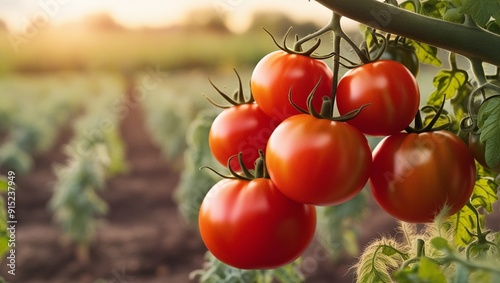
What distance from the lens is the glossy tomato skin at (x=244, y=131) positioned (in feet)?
2.63

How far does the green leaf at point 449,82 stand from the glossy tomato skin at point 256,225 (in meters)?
0.26

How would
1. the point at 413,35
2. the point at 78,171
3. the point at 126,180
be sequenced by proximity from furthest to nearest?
the point at 126,180 → the point at 78,171 → the point at 413,35

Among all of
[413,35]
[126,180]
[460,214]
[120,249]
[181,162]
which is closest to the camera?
[413,35]

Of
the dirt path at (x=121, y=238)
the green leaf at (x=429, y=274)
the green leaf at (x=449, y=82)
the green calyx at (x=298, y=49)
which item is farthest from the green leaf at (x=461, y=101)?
the dirt path at (x=121, y=238)

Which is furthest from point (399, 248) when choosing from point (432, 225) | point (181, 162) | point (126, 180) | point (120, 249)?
point (181, 162)

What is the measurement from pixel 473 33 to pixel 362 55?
12cm

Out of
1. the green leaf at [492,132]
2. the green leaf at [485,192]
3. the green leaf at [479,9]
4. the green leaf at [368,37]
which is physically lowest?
the green leaf at [485,192]

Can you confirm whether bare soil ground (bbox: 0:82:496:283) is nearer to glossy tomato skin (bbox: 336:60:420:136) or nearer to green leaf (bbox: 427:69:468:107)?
green leaf (bbox: 427:69:468:107)

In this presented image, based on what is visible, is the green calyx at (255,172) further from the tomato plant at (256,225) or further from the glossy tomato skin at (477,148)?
the glossy tomato skin at (477,148)

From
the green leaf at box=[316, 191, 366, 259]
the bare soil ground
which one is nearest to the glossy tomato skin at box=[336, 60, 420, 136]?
the green leaf at box=[316, 191, 366, 259]

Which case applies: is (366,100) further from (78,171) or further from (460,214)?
(78,171)

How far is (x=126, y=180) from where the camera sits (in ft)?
24.8

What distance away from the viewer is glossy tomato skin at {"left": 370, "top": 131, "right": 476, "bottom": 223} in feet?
2.41

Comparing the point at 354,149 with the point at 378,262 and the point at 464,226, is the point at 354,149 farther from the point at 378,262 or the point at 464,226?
the point at 464,226
